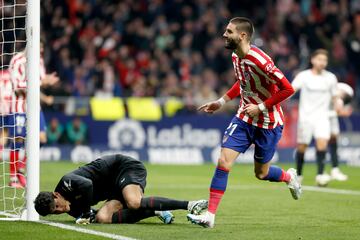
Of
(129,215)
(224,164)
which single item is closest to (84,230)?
(129,215)

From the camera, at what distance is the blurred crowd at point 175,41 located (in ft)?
73.0

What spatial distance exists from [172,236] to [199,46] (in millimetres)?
16286

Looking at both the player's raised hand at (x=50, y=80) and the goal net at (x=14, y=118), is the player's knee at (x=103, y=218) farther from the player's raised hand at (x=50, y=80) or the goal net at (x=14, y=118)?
the player's raised hand at (x=50, y=80)

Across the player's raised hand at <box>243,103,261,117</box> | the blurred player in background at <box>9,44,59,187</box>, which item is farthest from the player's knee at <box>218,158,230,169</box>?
the blurred player in background at <box>9,44,59,187</box>

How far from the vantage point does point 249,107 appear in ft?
30.2

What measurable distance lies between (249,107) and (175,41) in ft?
50.0

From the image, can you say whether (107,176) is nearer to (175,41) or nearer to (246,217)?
(246,217)

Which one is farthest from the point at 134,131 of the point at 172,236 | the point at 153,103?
the point at 172,236

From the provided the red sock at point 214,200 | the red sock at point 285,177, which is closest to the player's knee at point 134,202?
the red sock at point 214,200

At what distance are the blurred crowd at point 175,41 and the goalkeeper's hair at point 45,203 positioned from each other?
12408mm

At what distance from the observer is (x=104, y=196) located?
31.1 feet

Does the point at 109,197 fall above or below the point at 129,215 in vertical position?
above

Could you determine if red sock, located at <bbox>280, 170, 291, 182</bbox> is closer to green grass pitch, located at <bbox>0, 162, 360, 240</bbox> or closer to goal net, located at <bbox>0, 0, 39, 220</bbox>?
green grass pitch, located at <bbox>0, 162, 360, 240</bbox>

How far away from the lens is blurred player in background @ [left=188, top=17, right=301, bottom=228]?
9.17m
